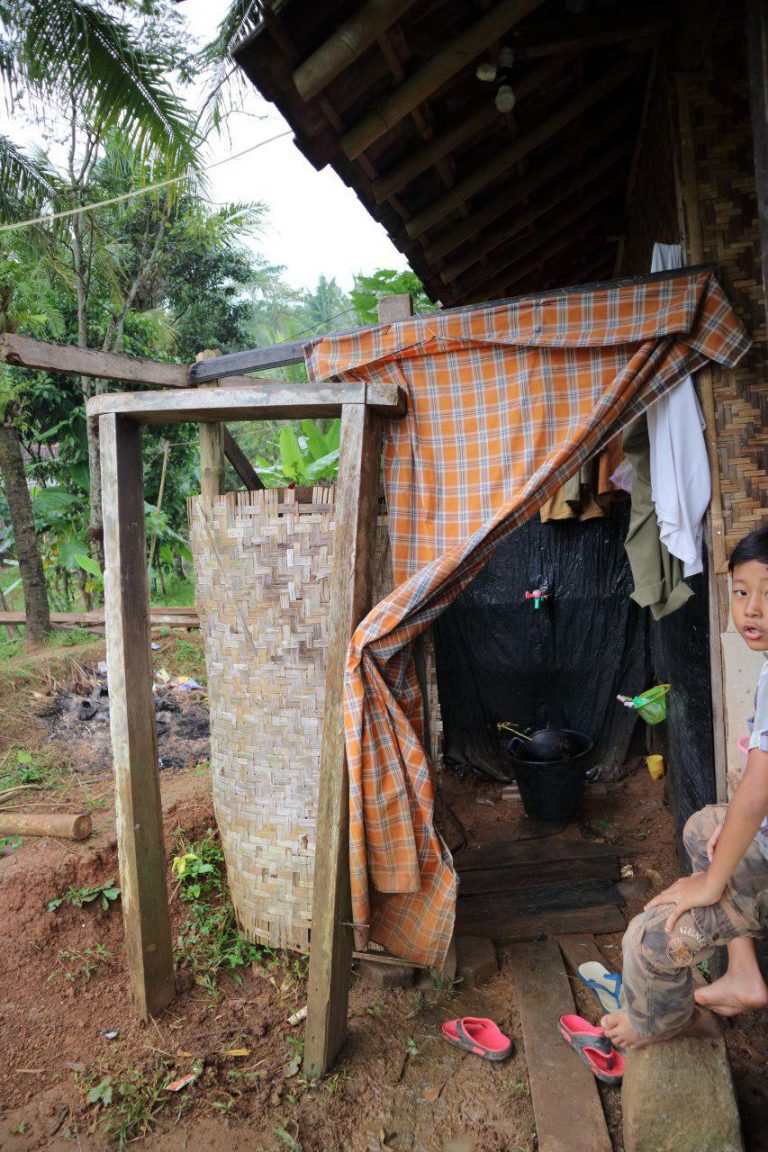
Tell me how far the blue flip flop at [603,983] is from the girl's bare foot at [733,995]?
2.65 ft

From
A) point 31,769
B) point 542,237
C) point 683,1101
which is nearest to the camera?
point 683,1101

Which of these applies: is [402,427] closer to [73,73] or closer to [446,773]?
[446,773]

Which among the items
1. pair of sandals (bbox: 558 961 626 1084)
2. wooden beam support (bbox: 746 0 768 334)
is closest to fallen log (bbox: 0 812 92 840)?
pair of sandals (bbox: 558 961 626 1084)

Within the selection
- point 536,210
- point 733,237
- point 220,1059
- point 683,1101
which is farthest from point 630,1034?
point 536,210

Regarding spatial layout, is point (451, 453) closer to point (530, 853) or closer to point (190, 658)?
point (530, 853)

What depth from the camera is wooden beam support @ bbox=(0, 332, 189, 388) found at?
8.32 feet

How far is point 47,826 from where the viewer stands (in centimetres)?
371

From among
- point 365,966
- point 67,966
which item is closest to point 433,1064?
point 365,966

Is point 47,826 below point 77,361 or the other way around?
below

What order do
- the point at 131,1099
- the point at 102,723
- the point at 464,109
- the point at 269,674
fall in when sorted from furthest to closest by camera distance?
1. the point at 102,723
2. the point at 464,109
3. the point at 269,674
4. the point at 131,1099

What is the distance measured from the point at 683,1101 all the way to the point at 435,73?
3418 mm

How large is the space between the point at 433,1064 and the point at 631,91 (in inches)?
177

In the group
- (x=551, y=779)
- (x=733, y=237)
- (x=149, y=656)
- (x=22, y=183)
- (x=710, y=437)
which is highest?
(x=22, y=183)

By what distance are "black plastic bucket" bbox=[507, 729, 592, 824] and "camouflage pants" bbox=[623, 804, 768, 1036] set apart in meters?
2.47
